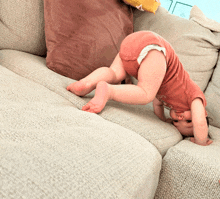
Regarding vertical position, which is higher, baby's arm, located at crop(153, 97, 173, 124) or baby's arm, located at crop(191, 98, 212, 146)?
baby's arm, located at crop(191, 98, 212, 146)

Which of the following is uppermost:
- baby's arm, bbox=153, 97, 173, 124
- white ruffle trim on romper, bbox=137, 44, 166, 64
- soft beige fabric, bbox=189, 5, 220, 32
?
soft beige fabric, bbox=189, 5, 220, 32

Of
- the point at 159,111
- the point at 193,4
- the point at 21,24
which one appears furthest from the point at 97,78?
the point at 193,4

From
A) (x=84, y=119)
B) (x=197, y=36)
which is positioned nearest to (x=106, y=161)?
(x=84, y=119)

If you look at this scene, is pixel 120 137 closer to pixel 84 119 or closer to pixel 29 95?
pixel 84 119

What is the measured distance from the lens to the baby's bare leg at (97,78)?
2.60 feet

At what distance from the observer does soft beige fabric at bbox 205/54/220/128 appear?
3.78ft

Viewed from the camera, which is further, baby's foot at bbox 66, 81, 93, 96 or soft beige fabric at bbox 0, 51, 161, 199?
baby's foot at bbox 66, 81, 93, 96

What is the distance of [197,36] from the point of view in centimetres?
126

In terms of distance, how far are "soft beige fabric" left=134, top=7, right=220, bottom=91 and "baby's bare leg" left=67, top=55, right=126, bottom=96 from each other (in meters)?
0.55

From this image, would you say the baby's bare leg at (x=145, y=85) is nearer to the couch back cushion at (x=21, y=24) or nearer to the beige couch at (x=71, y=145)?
the beige couch at (x=71, y=145)

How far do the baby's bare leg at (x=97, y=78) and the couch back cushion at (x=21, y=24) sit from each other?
0.48 meters

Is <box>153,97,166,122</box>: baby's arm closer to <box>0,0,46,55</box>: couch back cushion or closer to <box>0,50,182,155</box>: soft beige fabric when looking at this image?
<box>0,50,182,155</box>: soft beige fabric

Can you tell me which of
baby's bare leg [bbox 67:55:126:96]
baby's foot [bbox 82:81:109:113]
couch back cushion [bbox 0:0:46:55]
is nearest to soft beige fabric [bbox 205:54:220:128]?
baby's bare leg [bbox 67:55:126:96]

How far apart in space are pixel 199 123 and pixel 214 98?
17.8 inches
